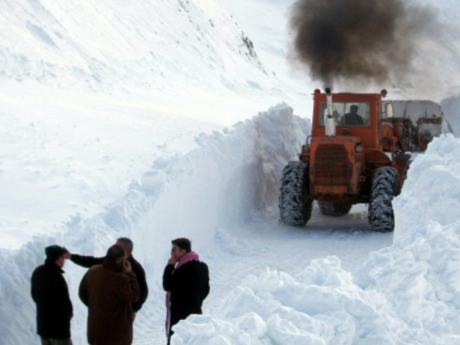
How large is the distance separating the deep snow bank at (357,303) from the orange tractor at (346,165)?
607cm

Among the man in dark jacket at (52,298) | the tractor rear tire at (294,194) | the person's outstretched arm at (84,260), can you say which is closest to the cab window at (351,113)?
the tractor rear tire at (294,194)

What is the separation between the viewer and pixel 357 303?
5730 mm

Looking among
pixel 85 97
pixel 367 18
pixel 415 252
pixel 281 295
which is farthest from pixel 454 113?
pixel 281 295

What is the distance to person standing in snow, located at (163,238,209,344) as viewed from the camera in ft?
23.3

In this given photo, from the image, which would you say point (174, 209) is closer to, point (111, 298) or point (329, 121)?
point (329, 121)

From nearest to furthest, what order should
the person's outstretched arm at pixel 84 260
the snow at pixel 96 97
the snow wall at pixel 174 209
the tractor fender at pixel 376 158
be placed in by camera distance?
the person's outstretched arm at pixel 84 260 < the snow wall at pixel 174 209 < the snow at pixel 96 97 < the tractor fender at pixel 376 158

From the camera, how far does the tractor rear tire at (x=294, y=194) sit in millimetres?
14781

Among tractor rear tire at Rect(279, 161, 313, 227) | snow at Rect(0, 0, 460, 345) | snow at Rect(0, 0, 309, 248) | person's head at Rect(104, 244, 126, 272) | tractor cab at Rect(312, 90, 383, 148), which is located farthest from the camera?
tractor cab at Rect(312, 90, 383, 148)

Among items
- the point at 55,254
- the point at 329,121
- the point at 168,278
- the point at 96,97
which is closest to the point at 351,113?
the point at 329,121

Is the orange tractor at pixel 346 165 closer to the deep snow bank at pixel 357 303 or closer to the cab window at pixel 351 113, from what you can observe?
the cab window at pixel 351 113

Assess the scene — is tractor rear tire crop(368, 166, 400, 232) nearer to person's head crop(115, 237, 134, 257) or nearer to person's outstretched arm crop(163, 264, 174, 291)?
person's outstretched arm crop(163, 264, 174, 291)

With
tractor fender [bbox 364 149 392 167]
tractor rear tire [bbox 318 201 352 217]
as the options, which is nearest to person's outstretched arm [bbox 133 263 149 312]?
tractor fender [bbox 364 149 392 167]

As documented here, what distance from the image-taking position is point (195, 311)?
283 inches

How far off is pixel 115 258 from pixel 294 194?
8405 millimetres
